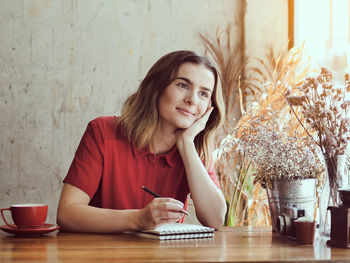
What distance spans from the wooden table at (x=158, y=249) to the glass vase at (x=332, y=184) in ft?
0.25

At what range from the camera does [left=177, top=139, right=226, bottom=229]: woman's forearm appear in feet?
5.90

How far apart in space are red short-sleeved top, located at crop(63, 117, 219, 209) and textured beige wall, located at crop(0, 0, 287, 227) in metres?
1.15

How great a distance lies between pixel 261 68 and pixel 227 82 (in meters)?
0.28

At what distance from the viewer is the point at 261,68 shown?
328cm

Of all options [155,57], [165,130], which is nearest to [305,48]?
[155,57]

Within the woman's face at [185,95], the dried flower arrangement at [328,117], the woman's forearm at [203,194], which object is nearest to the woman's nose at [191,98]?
the woman's face at [185,95]

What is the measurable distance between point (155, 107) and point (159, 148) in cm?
19

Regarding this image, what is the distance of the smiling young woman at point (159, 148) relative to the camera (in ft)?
6.01

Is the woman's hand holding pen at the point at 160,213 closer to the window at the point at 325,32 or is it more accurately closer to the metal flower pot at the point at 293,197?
the metal flower pot at the point at 293,197

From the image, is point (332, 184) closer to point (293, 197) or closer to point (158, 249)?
point (293, 197)

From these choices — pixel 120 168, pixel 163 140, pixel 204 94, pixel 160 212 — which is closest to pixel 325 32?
pixel 204 94

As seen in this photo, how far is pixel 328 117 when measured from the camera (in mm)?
1464

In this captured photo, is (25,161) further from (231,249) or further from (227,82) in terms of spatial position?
(231,249)

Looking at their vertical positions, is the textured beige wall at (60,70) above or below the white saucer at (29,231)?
above
